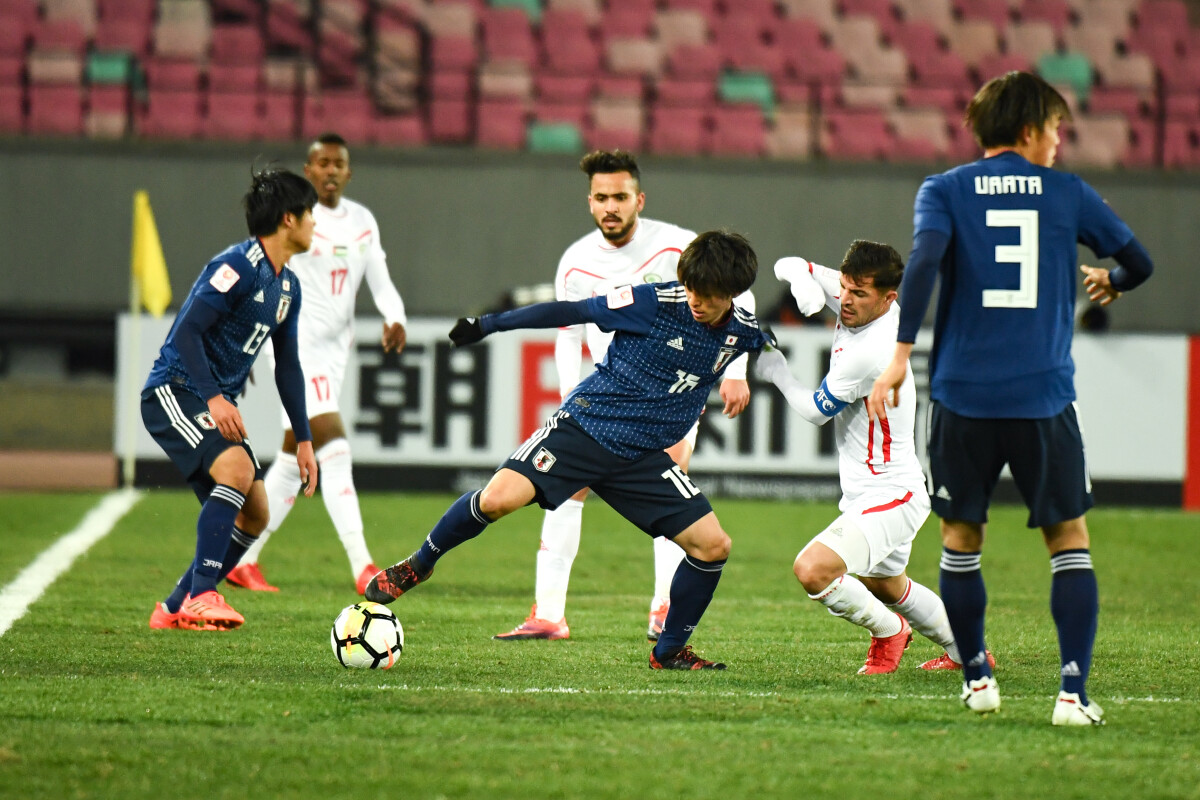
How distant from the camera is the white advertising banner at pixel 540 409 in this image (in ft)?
41.3

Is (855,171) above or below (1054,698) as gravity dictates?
above

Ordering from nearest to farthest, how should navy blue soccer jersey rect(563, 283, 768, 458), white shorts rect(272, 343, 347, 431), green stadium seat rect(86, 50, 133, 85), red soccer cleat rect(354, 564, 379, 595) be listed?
navy blue soccer jersey rect(563, 283, 768, 458), red soccer cleat rect(354, 564, 379, 595), white shorts rect(272, 343, 347, 431), green stadium seat rect(86, 50, 133, 85)

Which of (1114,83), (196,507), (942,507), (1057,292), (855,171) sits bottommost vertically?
(196,507)

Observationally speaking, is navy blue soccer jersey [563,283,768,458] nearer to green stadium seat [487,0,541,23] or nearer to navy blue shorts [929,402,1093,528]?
navy blue shorts [929,402,1093,528]

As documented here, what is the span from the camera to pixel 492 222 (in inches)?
650

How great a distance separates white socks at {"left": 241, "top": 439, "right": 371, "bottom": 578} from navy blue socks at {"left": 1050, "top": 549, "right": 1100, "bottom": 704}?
4.22 m

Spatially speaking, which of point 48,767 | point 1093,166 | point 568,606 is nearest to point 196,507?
point 568,606

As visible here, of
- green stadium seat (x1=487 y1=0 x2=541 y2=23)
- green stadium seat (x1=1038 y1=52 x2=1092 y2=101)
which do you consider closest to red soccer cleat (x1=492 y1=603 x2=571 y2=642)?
green stadium seat (x1=487 y1=0 x2=541 y2=23)

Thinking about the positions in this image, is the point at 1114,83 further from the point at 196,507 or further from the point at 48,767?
the point at 48,767

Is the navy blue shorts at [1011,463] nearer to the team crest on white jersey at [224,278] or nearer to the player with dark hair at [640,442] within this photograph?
the player with dark hair at [640,442]

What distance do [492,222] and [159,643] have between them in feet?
36.6

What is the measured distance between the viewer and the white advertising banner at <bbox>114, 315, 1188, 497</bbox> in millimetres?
12594

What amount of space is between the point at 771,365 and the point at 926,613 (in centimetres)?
112

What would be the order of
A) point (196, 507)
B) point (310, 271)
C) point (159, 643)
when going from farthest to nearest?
1. point (196, 507)
2. point (310, 271)
3. point (159, 643)
